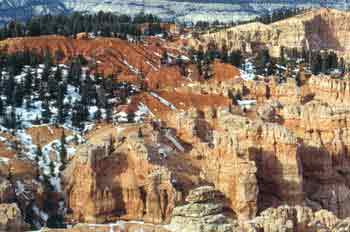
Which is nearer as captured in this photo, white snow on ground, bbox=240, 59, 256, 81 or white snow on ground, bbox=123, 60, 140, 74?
white snow on ground, bbox=123, 60, 140, 74

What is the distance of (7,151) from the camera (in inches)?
2159

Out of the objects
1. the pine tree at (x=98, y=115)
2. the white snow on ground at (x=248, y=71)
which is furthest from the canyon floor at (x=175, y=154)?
the white snow on ground at (x=248, y=71)

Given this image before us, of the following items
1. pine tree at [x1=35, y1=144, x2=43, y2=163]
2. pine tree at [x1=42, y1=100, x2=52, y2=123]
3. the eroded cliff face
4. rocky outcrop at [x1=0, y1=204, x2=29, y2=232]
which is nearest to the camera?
rocky outcrop at [x1=0, y1=204, x2=29, y2=232]

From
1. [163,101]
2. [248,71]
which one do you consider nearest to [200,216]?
[163,101]

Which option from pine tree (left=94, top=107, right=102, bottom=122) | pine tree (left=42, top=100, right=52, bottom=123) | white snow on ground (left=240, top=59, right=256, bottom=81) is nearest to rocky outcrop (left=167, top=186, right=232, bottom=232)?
pine tree (left=42, top=100, right=52, bottom=123)

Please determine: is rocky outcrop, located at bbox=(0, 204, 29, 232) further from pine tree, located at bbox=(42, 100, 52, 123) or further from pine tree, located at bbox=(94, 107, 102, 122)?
pine tree, located at bbox=(94, 107, 102, 122)

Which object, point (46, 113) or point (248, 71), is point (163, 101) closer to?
point (46, 113)

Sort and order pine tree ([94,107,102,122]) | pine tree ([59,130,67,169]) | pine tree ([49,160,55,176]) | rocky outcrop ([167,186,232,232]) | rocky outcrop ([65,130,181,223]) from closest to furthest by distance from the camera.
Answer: rocky outcrop ([167,186,232,232]), rocky outcrop ([65,130,181,223]), pine tree ([49,160,55,176]), pine tree ([59,130,67,169]), pine tree ([94,107,102,122])

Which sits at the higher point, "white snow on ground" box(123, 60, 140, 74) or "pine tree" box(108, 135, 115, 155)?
"pine tree" box(108, 135, 115, 155)

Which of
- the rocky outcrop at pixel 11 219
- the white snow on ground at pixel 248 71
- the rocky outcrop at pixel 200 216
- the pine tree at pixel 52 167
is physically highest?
the rocky outcrop at pixel 200 216

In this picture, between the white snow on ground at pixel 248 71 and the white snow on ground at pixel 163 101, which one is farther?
the white snow on ground at pixel 248 71

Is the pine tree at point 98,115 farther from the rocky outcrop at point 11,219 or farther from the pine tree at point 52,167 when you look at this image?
the rocky outcrop at point 11,219

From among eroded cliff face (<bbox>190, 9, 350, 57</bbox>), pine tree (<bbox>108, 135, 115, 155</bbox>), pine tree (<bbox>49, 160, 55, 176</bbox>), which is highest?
pine tree (<bbox>108, 135, 115, 155</bbox>)

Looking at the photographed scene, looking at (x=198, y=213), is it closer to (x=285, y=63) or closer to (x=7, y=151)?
(x=7, y=151)
